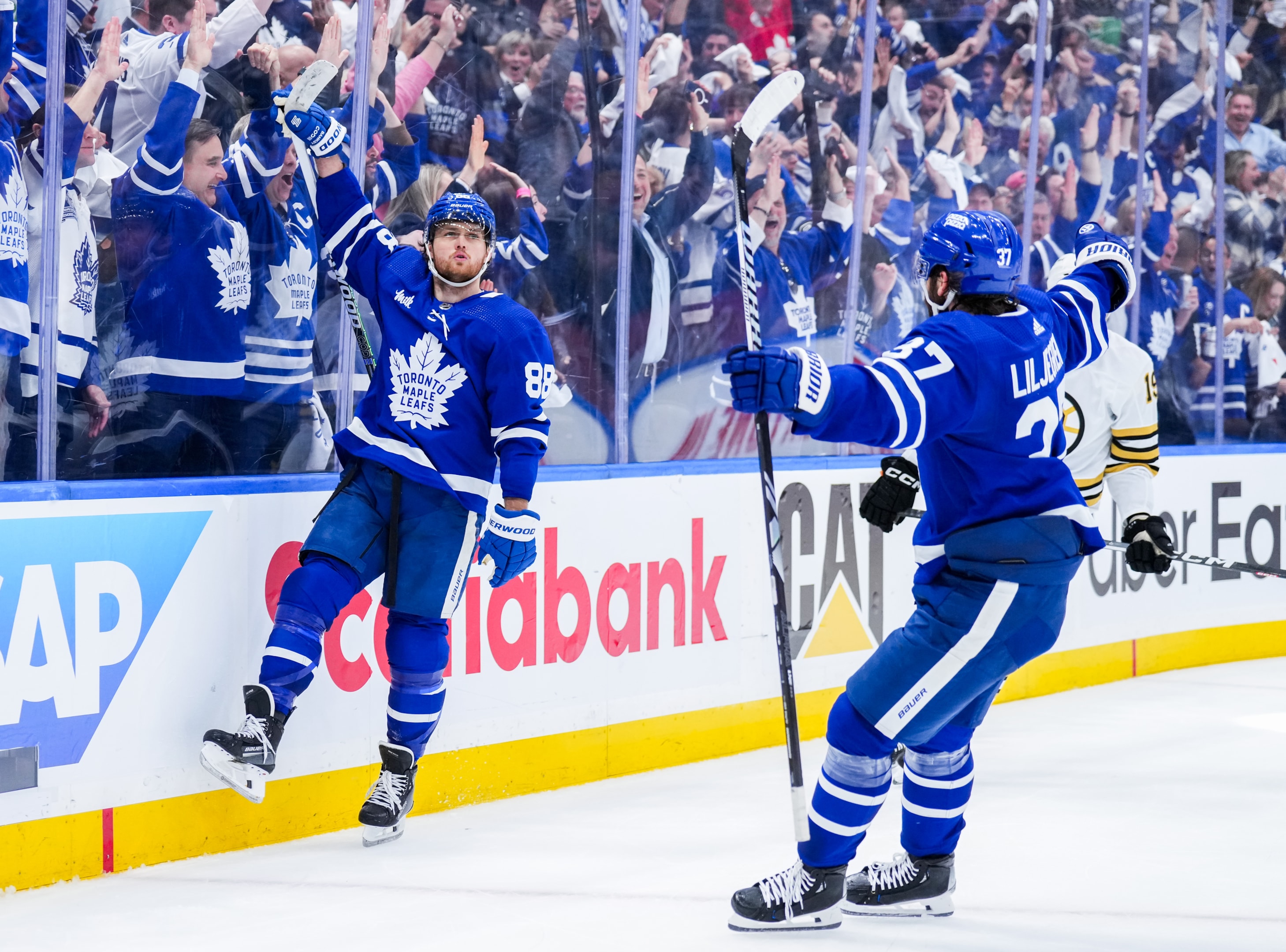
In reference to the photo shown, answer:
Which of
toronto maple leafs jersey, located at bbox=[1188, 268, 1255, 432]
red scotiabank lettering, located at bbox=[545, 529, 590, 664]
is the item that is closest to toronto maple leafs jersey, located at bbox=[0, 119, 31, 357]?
red scotiabank lettering, located at bbox=[545, 529, 590, 664]

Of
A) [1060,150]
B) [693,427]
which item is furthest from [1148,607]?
[693,427]

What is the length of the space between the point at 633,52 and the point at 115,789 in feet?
8.75

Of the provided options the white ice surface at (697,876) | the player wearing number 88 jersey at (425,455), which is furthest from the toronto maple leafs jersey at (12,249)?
the white ice surface at (697,876)

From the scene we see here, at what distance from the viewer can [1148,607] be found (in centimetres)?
648

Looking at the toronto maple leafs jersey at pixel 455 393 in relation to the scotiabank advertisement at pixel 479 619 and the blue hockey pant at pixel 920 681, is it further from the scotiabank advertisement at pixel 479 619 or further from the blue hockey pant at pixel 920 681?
the blue hockey pant at pixel 920 681

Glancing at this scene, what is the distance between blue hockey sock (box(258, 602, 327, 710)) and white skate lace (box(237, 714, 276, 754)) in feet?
0.18

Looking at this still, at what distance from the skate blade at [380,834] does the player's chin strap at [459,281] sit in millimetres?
1208

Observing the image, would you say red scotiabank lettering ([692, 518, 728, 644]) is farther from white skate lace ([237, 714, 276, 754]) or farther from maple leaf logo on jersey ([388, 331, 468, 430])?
white skate lace ([237, 714, 276, 754])

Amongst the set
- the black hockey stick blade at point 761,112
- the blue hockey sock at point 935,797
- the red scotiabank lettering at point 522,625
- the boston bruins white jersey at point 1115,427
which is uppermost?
the black hockey stick blade at point 761,112

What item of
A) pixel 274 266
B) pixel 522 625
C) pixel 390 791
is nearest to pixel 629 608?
pixel 522 625

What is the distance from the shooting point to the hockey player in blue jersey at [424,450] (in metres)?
3.46

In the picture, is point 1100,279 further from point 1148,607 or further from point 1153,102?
point 1153,102

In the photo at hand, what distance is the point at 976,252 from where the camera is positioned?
2783 millimetres

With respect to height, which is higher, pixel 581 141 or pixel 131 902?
pixel 581 141
